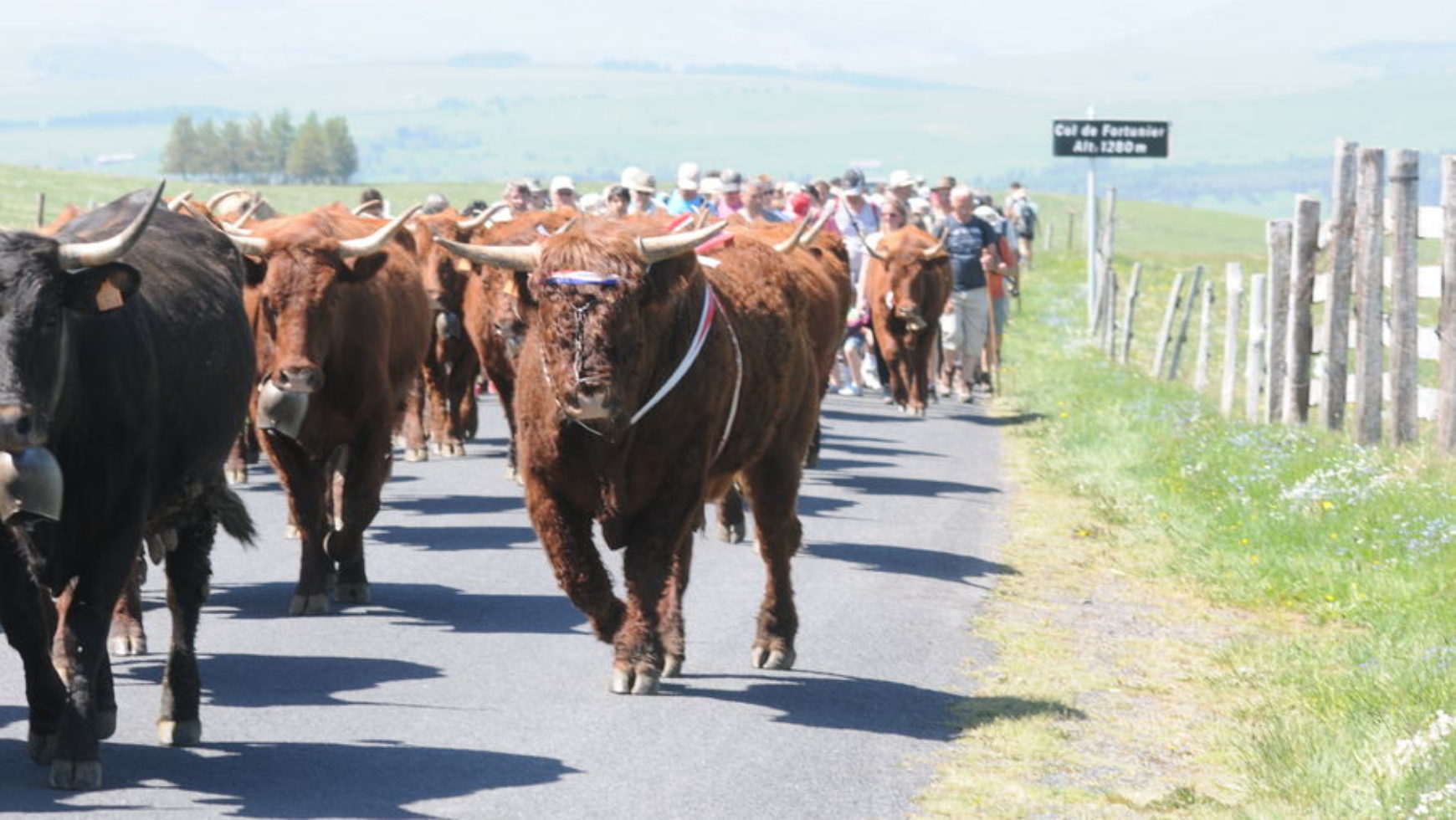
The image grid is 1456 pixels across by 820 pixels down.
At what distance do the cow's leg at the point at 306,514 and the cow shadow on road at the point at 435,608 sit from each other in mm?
109

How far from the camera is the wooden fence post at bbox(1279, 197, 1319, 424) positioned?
61.9 feet

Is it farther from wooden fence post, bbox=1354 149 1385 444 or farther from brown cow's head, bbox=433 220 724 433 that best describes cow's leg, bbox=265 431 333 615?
wooden fence post, bbox=1354 149 1385 444

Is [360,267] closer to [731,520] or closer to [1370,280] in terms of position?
[731,520]

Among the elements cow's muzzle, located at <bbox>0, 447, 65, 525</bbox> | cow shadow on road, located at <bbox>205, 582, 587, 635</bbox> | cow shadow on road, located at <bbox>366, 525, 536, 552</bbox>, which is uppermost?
cow's muzzle, located at <bbox>0, 447, 65, 525</bbox>

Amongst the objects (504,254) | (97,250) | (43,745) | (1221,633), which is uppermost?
(97,250)

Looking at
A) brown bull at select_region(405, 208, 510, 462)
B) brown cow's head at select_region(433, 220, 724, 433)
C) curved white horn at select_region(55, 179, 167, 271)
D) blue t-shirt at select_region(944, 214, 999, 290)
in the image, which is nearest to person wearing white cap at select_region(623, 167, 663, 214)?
blue t-shirt at select_region(944, 214, 999, 290)

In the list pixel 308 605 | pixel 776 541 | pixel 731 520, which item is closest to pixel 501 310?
pixel 731 520

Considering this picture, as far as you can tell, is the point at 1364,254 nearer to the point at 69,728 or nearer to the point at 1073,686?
the point at 1073,686

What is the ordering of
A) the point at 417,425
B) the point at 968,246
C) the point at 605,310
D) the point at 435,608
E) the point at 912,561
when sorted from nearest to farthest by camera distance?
1. the point at 605,310
2. the point at 435,608
3. the point at 912,561
4. the point at 417,425
5. the point at 968,246

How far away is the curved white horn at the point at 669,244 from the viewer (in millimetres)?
8328

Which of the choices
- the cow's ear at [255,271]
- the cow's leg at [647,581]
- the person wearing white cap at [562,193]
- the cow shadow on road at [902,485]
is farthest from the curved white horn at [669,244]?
the person wearing white cap at [562,193]

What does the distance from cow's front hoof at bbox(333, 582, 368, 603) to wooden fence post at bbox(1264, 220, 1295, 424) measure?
11.2 m

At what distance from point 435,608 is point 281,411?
1.19 meters

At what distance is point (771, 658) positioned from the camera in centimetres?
947
